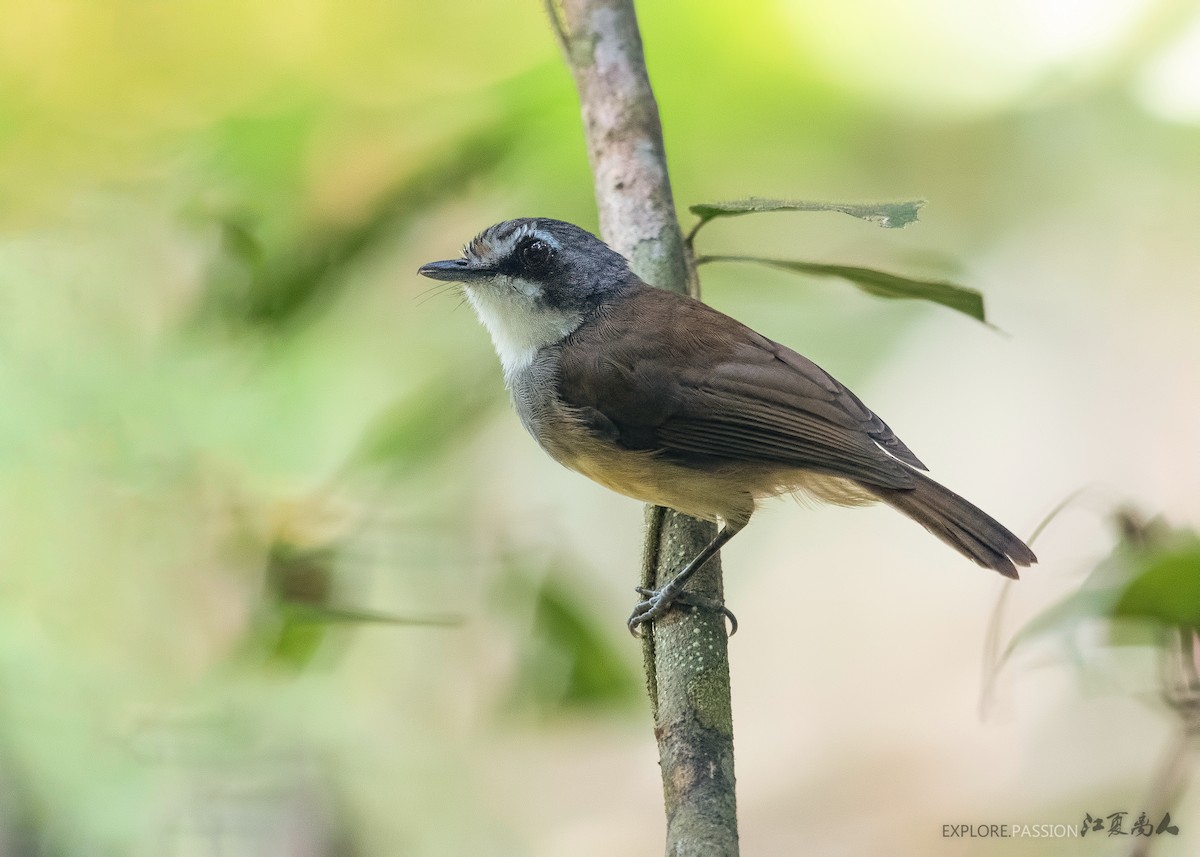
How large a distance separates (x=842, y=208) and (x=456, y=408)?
1.04 meters

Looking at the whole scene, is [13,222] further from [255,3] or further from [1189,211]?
[1189,211]

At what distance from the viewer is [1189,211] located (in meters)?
3.82

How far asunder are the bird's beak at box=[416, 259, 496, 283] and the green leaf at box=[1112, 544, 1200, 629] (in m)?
1.57

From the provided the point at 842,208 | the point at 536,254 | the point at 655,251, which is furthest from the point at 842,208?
the point at 536,254

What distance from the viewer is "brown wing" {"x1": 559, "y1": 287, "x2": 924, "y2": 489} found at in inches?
93.6

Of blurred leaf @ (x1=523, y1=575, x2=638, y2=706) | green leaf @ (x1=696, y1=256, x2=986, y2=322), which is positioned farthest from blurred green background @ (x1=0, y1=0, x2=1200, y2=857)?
green leaf @ (x1=696, y1=256, x2=986, y2=322)

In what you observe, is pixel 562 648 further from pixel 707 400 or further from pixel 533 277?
pixel 533 277


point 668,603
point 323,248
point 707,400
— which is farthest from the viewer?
point 323,248

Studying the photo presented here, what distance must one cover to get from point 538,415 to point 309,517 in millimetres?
607

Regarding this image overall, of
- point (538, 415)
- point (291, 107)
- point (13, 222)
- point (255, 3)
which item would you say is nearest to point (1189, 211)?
point (538, 415)

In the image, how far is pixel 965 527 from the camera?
2207 millimetres

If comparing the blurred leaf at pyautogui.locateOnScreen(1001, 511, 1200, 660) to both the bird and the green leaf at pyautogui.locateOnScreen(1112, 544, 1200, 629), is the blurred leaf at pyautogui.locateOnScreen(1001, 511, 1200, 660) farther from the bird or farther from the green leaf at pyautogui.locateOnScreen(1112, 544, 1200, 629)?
the bird

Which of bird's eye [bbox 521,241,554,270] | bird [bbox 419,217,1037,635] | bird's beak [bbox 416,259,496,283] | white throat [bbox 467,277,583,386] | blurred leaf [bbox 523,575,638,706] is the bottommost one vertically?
blurred leaf [bbox 523,575,638,706]

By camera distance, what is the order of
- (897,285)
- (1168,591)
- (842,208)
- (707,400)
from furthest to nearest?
(707,400)
(897,285)
(842,208)
(1168,591)
